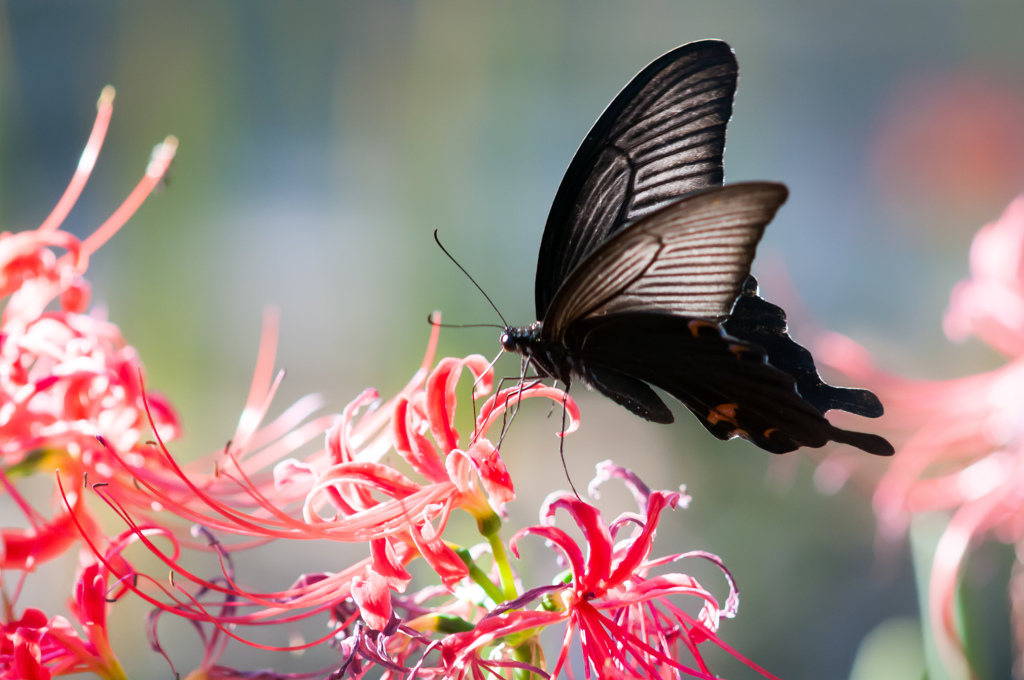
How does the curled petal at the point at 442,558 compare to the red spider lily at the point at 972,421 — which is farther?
the red spider lily at the point at 972,421

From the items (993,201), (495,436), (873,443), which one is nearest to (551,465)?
(495,436)

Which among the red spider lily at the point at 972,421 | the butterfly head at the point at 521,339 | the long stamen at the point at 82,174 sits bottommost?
the red spider lily at the point at 972,421

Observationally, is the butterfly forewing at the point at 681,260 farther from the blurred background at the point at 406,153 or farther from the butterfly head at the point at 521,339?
the blurred background at the point at 406,153

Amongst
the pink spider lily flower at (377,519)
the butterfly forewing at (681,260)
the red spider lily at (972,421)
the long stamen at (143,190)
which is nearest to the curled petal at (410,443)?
the pink spider lily flower at (377,519)

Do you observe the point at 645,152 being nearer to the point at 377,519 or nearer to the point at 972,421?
the point at 377,519

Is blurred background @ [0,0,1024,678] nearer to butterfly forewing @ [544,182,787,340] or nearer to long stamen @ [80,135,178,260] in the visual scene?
long stamen @ [80,135,178,260]

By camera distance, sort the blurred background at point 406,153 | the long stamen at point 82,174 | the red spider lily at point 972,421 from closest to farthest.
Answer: the long stamen at point 82,174, the red spider lily at point 972,421, the blurred background at point 406,153

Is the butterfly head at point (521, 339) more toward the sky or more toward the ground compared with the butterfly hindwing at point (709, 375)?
more toward the sky
